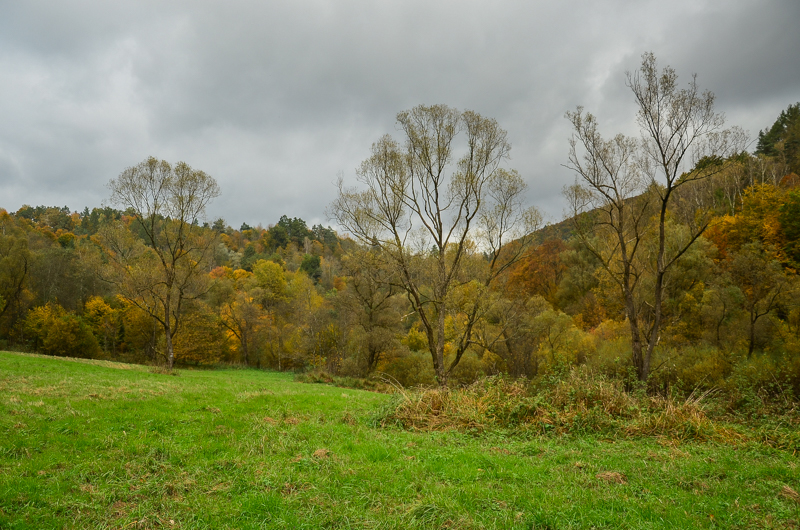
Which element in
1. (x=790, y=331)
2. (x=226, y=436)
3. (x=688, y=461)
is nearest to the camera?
(x=688, y=461)

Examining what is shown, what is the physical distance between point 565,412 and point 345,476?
5.80m

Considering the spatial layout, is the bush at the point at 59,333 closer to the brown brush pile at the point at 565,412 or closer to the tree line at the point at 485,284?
the tree line at the point at 485,284

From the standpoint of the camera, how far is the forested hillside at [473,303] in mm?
23531

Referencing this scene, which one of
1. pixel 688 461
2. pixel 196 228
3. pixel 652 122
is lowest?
pixel 688 461

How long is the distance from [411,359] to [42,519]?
104 feet

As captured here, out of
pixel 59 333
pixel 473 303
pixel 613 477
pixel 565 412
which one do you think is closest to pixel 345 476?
pixel 613 477

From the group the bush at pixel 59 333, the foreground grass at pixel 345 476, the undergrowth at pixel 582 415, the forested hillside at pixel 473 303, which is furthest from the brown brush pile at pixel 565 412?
the bush at pixel 59 333

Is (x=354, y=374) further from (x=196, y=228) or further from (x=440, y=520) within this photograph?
(x=440, y=520)

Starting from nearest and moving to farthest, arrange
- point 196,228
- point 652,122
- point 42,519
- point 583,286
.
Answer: point 42,519, point 652,122, point 196,228, point 583,286

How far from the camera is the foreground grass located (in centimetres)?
443

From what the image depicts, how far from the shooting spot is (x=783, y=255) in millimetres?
29469

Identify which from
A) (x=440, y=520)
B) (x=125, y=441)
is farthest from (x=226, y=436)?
(x=440, y=520)

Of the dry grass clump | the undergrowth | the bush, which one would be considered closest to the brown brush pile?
the undergrowth

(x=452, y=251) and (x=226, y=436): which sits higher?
(x=452, y=251)
